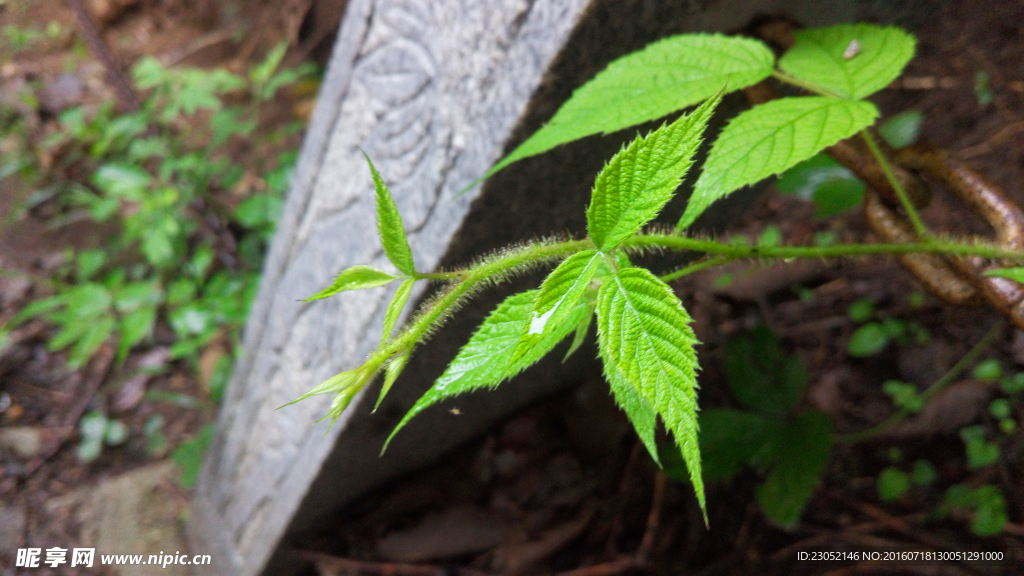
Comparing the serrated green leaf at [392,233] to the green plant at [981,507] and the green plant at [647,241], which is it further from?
the green plant at [981,507]

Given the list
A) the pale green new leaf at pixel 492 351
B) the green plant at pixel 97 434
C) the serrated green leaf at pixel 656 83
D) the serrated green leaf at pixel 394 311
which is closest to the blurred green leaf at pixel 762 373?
the serrated green leaf at pixel 656 83

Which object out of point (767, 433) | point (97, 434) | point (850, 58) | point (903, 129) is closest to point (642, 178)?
point (850, 58)

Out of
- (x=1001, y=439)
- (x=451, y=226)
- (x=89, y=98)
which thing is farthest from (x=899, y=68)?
(x=89, y=98)

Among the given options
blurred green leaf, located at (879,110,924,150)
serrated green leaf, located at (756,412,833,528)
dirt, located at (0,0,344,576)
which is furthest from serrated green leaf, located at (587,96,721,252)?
dirt, located at (0,0,344,576)

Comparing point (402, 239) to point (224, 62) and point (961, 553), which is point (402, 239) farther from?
point (224, 62)

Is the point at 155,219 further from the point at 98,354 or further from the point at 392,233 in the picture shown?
the point at 392,233

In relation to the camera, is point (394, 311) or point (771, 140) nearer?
point (394, 311)
